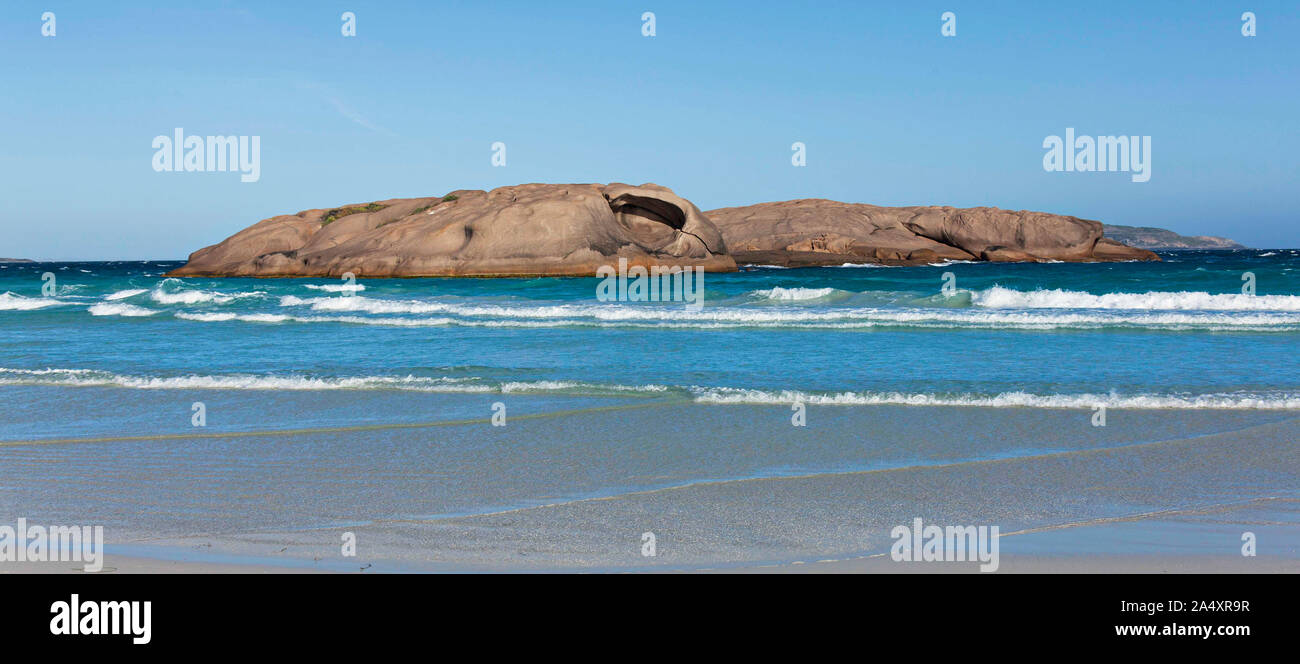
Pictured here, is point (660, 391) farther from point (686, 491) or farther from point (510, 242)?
point (510, 242)

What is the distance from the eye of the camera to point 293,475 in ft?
22.0

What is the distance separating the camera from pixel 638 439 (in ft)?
26.4

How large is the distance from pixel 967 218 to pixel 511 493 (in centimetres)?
7913

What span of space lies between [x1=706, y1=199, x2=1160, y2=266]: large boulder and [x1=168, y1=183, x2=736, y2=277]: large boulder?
62.0 feet

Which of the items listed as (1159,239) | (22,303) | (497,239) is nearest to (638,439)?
(22,303)

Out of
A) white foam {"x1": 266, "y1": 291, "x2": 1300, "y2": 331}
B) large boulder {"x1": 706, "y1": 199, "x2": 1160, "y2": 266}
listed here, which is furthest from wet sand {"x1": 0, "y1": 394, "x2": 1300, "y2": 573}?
large boulder {"x1": 706, "y1": 199, "x2": 1160, "y2": 266}

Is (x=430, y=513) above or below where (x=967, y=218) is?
below

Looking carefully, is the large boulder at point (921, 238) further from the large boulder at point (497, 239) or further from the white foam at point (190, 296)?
the white foam at point (190, 296)

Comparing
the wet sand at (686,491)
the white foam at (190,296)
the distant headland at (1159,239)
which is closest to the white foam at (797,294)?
the white foam at (190,296)

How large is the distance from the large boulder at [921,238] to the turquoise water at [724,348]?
154 ft

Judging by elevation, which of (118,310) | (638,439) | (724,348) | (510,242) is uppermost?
(510,242)

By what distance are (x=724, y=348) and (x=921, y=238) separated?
223 ft
